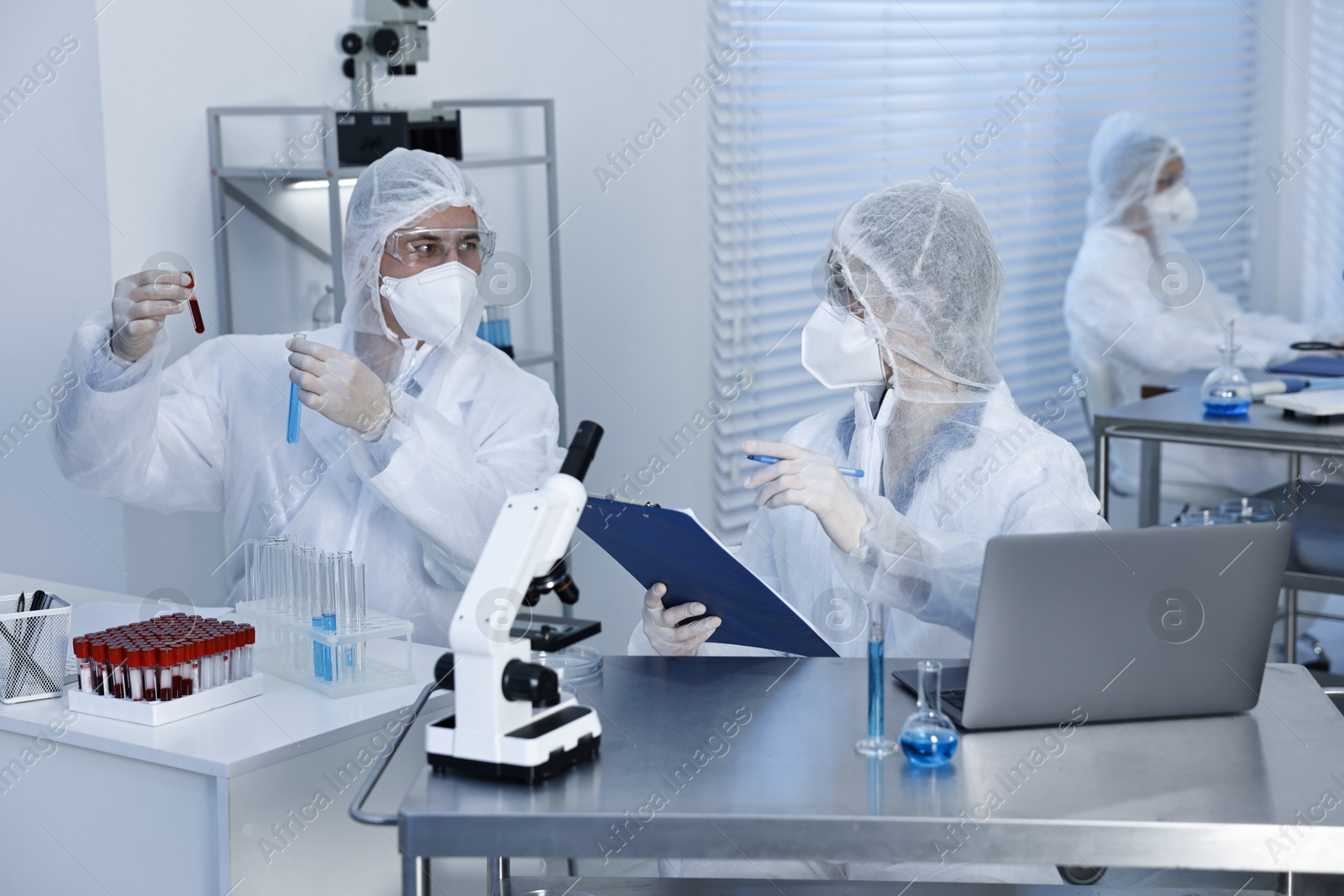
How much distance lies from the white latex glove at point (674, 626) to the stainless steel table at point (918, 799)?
277mm

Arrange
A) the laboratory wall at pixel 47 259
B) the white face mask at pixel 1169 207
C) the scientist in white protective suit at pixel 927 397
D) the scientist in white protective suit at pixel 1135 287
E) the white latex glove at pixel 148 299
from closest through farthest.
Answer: the scientist in white protective suit at pixel 927 397 < the white latex glove at pixel 148 299 < the laboratory wall at pixel 47 259 < the scientist in white protective suit at pixel 1135 287 < the white face mask at pixel 1169 207

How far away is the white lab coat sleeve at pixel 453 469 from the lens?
202 cm

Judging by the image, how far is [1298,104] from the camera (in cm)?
519

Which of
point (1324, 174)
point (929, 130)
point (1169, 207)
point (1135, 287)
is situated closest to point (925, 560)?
point (1135, 287)

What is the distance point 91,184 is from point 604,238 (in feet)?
4.64

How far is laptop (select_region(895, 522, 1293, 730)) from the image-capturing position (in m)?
1.26

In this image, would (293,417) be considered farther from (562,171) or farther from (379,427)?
(562,171)

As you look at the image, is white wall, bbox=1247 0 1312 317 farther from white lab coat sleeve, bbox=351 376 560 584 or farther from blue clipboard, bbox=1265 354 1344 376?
white lab coat sleeve, bbox=351 376 560 584

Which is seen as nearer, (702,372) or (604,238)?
(604,238)

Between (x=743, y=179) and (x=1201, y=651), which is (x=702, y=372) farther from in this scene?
(x=1201, y=651)

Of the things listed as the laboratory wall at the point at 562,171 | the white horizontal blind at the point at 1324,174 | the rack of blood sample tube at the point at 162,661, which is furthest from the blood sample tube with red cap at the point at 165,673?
the white horizontal blind at the point at 1324,174

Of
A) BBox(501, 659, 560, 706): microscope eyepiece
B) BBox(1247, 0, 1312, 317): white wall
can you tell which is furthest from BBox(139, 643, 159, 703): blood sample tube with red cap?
BBox(1247, 0, 1312, 317): white wall

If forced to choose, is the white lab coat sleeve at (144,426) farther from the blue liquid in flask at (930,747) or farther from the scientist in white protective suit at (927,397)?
the blue liquid in flask at (930,747)

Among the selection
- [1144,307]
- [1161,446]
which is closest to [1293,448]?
[1161,446]
